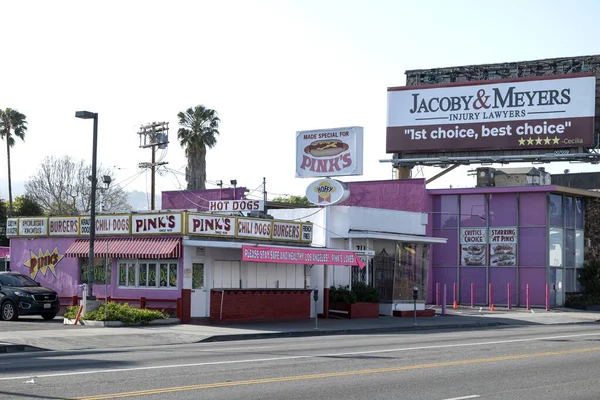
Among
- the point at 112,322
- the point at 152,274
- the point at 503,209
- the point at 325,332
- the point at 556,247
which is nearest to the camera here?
the point at 325,332

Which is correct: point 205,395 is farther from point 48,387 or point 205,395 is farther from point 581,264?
point 581,264

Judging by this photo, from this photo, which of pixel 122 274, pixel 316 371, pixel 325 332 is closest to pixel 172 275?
pixel 122 274

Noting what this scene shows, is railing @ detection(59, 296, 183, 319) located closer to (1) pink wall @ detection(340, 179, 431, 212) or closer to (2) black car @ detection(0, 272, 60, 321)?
(2) black car @ detection(0, 272, 60, 321)

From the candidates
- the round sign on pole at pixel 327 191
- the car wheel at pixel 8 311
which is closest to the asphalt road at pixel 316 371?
the car wheel at pixel 8 311

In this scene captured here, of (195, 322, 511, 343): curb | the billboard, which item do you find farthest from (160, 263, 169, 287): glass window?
the billboard

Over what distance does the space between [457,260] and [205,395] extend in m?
37.2

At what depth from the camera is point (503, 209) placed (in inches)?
1860

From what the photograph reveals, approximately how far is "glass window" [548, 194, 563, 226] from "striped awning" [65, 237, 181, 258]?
23.0 metres

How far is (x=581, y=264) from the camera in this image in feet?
161

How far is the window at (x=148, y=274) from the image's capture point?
Answer: 31.5 m

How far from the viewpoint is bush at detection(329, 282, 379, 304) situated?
35.8 meters

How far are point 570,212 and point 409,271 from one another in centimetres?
1342

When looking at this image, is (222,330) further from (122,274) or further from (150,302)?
(122,274)

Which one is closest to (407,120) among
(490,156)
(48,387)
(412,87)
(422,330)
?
(412,87)
